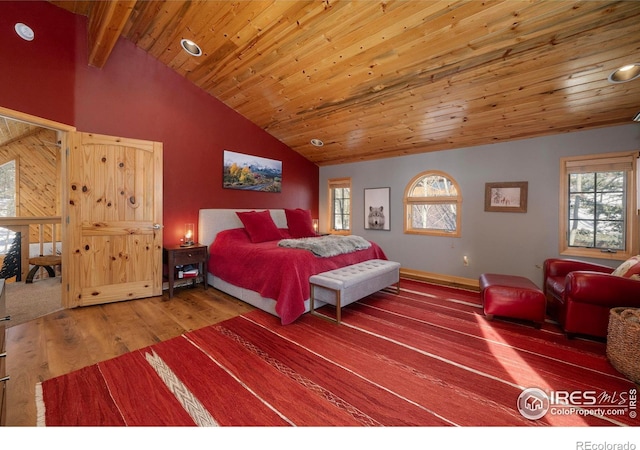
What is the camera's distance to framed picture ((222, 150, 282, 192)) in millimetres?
4237

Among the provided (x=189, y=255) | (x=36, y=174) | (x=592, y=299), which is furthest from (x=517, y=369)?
(x=36, y=174)

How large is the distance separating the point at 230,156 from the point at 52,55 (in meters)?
2.12

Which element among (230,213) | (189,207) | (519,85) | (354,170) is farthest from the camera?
(354,170)

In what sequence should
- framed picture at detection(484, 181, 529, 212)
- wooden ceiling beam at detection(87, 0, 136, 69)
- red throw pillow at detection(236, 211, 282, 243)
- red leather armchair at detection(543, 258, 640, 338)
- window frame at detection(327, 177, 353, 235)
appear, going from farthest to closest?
1. window frame at detection(327, 177, 353, 235)
2. red throw pillow at detection(236, 211, 282, 243)
3. framed picture at detection(484, 181, 529, 212)
4. wooden ceiling beam at detection(87, 0, 136, 69)
5. red leather armchair at detection(543, 258, 640, 338)

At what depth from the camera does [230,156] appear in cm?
423

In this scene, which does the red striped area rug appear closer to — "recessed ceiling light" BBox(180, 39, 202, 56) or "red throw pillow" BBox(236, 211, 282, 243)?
"red throw pillow" BBox(236, 211, 282, 243)

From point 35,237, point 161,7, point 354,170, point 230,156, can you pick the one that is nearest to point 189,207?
point 230,156

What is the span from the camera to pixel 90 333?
7.63 ft

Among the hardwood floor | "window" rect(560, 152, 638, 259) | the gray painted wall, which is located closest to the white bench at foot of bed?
the hardwood floor

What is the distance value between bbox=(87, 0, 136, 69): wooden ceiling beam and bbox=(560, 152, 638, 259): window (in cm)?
503

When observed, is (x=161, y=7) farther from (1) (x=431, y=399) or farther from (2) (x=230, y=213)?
(1) (x=431, y=399)

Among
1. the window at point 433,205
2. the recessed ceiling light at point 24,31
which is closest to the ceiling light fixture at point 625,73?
the window at point 433,205

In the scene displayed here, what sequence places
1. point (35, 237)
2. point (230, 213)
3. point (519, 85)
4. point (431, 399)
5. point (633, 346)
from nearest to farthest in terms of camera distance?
point (431, 399)
point (633, 346)
point (519, 85)
point (230, 213)
point (35, 237)

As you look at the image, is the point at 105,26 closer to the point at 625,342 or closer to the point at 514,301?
the point at 514,301
